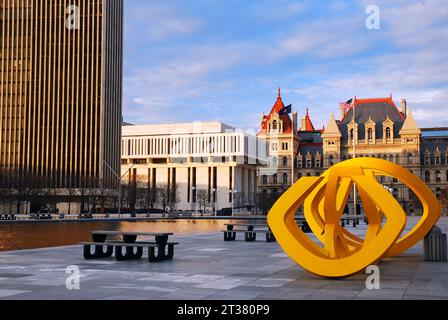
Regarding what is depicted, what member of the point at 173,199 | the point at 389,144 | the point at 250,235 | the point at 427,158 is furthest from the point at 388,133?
the point at 250,235

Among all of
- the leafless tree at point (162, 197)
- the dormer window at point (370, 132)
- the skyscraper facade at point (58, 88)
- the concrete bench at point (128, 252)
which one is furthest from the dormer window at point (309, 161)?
the concrete bench at point (128, 252)

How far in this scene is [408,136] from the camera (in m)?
114

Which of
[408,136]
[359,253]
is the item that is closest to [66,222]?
[359,253]

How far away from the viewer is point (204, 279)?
42.6ft

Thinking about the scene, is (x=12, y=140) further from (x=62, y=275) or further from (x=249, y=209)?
(x=62, y=275)

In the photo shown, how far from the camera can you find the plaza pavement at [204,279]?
10.7 meters

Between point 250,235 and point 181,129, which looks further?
point 181,129

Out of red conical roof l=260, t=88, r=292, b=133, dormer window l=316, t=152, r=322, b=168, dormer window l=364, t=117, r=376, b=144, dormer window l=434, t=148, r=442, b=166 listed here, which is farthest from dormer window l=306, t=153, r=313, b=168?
dormer window l=434, t=148, r=442, b=166

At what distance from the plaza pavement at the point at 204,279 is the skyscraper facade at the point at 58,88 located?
89327 mm

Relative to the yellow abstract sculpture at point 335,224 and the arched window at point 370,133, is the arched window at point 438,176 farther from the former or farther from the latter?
the yellow abstract sculpture at point 335,224

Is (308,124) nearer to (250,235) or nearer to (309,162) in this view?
(309,162)

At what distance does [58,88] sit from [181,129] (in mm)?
31506
